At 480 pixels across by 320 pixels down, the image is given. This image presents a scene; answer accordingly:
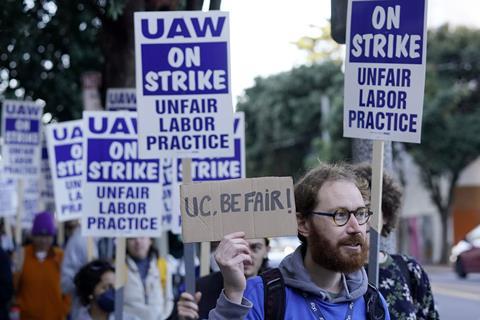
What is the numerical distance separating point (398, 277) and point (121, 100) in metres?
6.55

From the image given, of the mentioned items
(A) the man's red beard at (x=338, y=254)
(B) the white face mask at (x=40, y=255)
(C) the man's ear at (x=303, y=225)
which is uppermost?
(C) the man's ear at (x=303, y=225)

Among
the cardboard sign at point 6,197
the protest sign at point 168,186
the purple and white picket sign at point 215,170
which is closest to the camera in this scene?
the purple and white picket sign at point 215,170

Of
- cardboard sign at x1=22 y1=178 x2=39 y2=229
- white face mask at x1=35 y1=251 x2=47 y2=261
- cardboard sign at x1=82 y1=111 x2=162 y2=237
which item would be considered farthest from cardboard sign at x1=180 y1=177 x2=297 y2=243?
cardboard sign at x1=22 y1=178 x2=39 y2=229

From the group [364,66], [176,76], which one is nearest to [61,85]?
[176,76]

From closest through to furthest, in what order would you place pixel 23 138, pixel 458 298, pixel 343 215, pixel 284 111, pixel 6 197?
pixel 343 215 → pixel 23 138 → pixel 6 197 → pixel 458 298 → pixel 284 111

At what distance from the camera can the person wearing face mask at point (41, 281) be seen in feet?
38.5

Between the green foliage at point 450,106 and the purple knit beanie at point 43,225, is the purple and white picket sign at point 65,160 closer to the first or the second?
the purple knit beanie at point 43,225

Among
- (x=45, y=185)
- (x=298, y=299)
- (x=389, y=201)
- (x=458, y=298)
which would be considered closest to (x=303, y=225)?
(x=298, y=299)

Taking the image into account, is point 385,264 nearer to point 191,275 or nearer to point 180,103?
point 191,275

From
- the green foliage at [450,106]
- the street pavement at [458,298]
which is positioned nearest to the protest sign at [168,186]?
the street pavement at [458,298]

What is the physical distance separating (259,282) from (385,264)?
1782 millimetres

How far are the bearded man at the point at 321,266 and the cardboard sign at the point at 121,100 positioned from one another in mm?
7582

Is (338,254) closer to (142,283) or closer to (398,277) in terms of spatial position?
(398,277)

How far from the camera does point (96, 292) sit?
8641 millimetres
